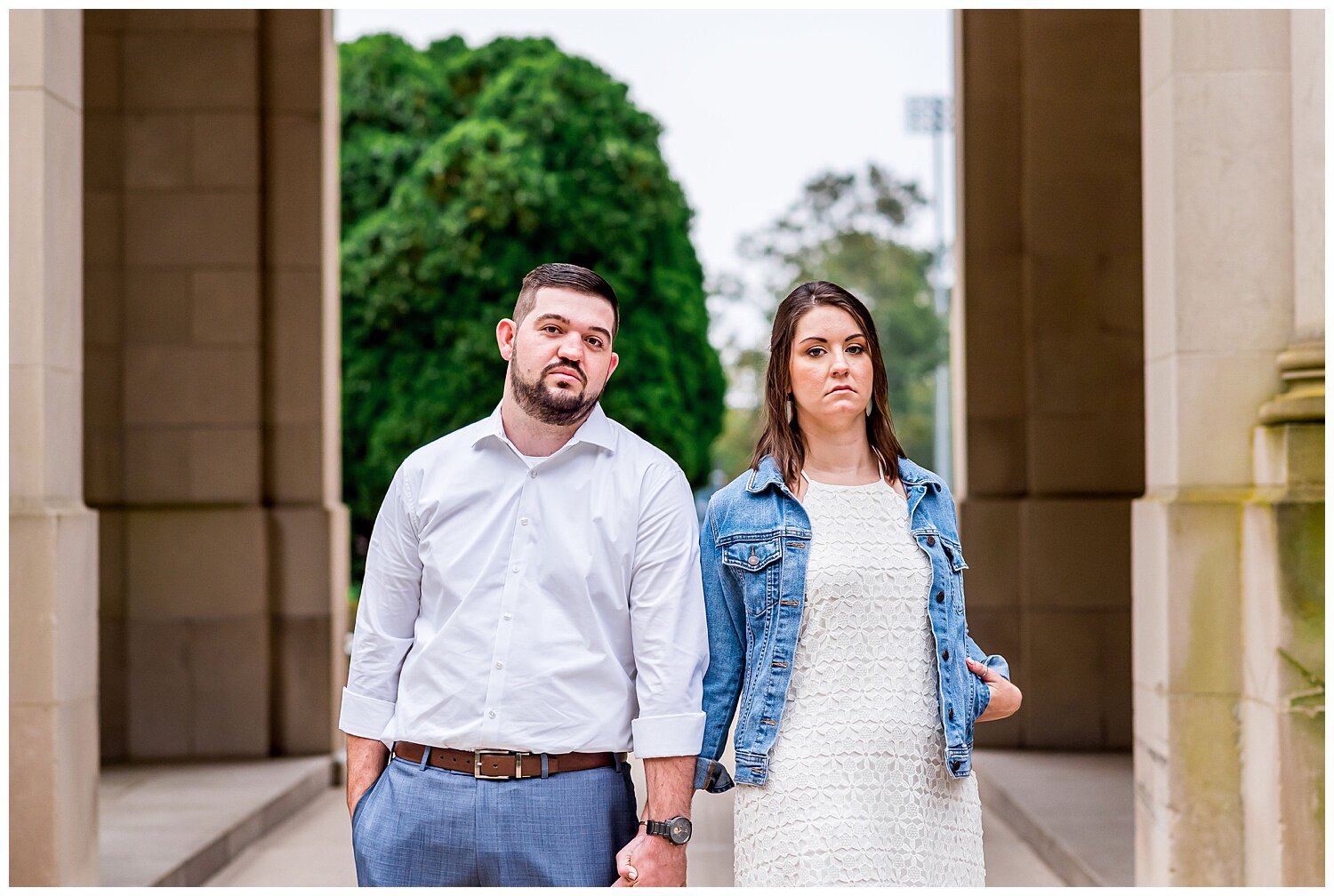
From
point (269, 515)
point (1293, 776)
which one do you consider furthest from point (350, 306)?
point (1293, 776)

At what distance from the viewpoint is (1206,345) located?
6004 mm

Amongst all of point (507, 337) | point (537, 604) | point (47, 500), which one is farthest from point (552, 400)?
point (47, 500)

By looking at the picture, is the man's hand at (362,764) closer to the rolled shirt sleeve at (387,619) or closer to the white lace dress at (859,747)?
the rolled shirt sleeve at (387,619)

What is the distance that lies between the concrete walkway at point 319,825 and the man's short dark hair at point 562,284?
446cm

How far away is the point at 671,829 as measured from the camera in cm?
330

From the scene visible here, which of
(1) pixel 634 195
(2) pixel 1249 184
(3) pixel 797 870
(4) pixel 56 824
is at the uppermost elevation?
(1) pixel 634 195

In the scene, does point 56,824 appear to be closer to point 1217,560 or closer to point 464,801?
point 464,801

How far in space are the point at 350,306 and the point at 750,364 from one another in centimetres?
2530

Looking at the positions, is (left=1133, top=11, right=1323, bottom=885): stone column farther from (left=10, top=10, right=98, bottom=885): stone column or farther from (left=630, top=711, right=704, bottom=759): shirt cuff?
(left=10, top=10, right=98, bottom=885): stone column

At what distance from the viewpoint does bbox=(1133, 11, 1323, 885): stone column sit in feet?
19.2

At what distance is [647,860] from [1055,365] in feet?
27.5

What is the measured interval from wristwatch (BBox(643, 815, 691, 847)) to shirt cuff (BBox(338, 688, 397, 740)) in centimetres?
70

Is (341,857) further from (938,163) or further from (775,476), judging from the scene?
(938,163)

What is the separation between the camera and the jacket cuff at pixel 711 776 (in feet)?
11.3
